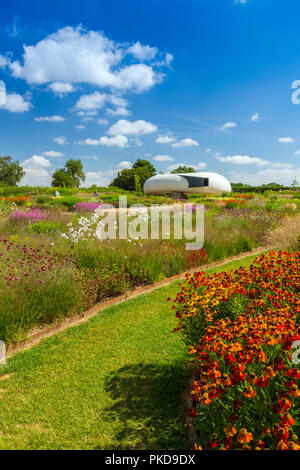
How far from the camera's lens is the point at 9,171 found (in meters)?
60.4

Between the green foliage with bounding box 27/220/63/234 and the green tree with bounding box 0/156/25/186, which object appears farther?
the green tree with bounding box 0/156/25/186

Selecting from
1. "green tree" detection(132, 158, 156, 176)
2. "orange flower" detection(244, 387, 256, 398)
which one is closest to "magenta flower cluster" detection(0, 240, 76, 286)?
"orange flower" detection(244, 387, 256, 398)

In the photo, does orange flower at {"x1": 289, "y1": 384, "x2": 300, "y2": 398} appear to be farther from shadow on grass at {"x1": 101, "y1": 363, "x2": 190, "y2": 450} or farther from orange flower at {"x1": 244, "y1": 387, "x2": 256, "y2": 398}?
shadow on grass at {"x1": 101, "y1": 363, "x2": 190, "y2": 450}

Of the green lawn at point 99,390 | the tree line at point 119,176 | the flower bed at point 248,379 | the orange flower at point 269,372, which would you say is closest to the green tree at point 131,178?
the tree line at point 119,176

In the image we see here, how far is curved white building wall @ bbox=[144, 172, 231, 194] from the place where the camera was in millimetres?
42875

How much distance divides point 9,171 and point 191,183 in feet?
135

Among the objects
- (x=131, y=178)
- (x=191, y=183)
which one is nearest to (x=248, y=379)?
(x=191, y=183)

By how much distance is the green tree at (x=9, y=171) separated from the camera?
59.9m

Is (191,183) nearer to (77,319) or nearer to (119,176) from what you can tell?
(119,176)

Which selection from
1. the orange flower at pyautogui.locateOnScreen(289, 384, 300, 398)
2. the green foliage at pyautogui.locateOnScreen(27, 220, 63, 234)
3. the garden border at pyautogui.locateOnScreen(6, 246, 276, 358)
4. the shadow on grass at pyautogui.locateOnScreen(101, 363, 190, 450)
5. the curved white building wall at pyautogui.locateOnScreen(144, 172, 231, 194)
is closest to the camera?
the orange flower at pyautogui.locateOnScreen(289, 384, 300, 398)

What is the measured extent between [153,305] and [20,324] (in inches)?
83.2

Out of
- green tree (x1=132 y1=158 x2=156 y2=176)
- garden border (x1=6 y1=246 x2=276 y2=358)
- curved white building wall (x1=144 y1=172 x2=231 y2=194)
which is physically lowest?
garden border (x1=6 y1=246 x2=276 y2=358)

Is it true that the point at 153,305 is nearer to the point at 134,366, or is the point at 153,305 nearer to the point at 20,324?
the point at 134,366
